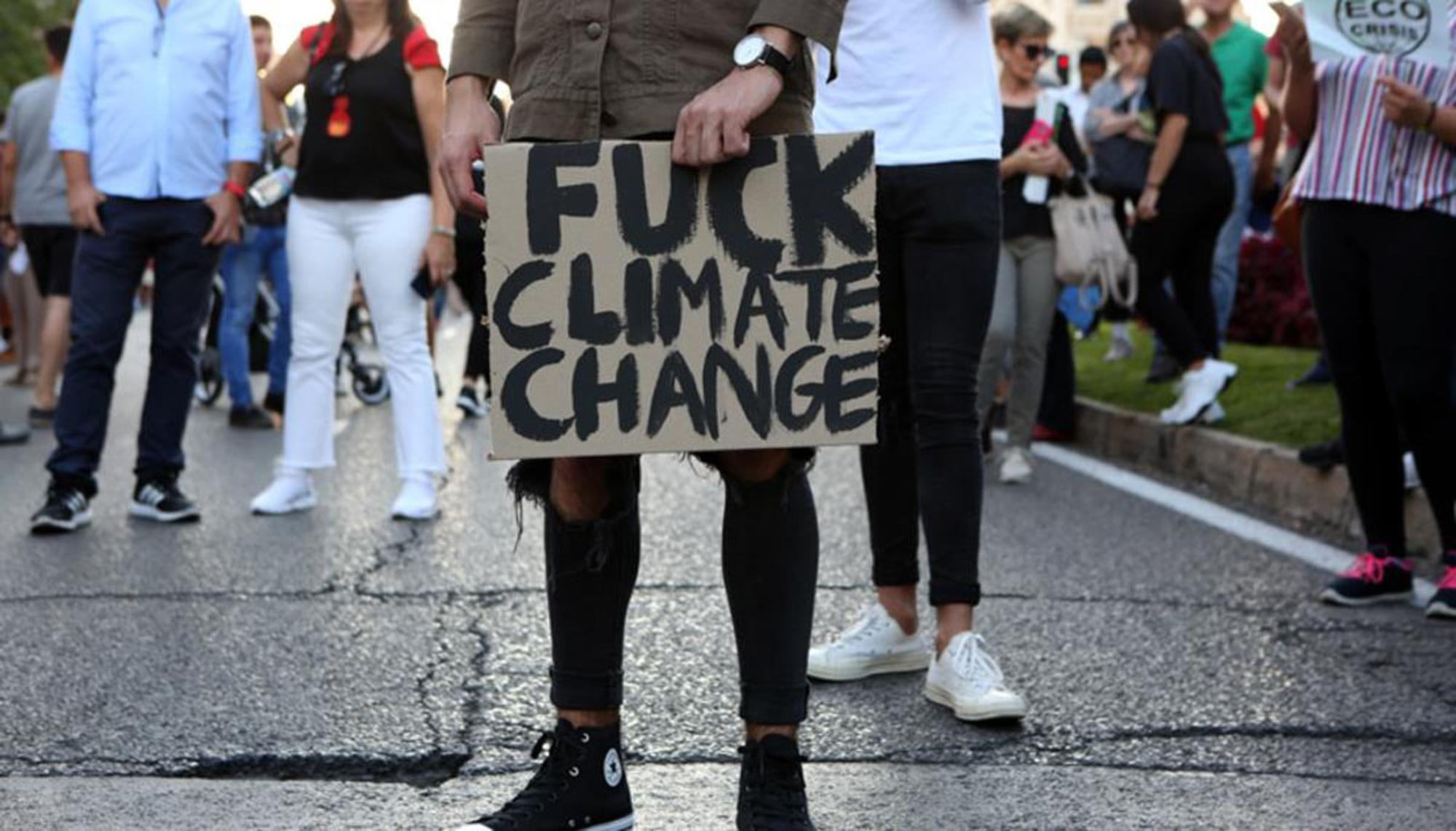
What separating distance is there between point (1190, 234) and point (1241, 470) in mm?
2356

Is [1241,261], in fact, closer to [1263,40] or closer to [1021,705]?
[1263,40]

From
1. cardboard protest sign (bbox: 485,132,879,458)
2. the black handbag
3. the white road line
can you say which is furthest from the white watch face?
the black handbag

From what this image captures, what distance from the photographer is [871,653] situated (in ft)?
14.9

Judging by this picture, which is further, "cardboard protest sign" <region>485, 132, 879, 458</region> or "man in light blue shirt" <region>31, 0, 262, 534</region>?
"man in light blue shirt" <region>31, 0, 262, 534</region>

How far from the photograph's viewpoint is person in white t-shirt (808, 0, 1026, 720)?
4.22 m

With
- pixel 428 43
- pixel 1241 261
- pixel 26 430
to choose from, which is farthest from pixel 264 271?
pixel 1241 261

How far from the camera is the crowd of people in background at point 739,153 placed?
325cm

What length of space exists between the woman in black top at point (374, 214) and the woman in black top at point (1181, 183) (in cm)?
375

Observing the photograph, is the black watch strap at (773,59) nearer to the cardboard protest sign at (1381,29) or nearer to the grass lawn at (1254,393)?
the cardboard protest sign at (1381,29)

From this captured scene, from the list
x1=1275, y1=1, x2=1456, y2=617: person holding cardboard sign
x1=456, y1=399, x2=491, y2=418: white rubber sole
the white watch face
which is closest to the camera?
the white watch face

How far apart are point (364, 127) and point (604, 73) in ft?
13.2

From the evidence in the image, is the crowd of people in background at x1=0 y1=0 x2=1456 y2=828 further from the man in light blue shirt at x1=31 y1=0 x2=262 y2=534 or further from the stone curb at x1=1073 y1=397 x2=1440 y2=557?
the stone curb at x1=1073 y1=397 x2=1440 y2=557

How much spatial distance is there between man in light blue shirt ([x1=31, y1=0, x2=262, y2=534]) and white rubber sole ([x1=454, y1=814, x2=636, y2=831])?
3.98 m

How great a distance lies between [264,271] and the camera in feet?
38.5
